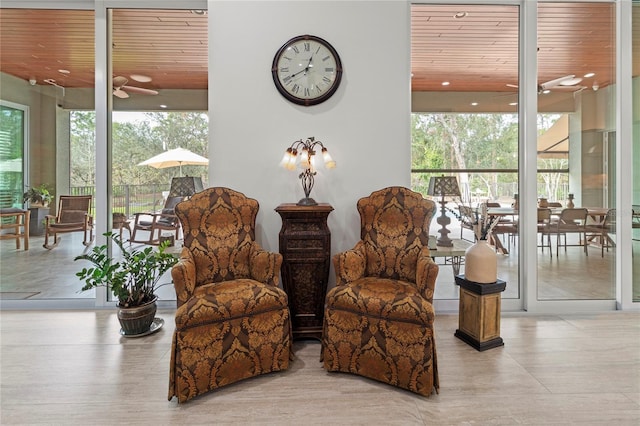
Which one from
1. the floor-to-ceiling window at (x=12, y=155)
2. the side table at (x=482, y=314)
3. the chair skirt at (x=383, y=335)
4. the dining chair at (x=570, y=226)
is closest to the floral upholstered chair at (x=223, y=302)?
→ the chair skirt at (x=383, y=335)

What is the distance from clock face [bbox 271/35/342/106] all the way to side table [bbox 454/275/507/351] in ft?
6.36

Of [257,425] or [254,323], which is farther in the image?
[254,323]

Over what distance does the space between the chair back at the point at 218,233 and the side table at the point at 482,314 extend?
165cm

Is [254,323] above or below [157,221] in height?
below

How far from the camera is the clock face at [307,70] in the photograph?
113 inches

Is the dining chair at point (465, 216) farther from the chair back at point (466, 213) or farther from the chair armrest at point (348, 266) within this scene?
the chair armrest at point (348, 266)

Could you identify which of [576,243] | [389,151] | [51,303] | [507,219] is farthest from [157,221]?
[576,243]

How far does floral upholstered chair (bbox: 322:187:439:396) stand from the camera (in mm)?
1896

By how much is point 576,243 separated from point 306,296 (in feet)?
9.10

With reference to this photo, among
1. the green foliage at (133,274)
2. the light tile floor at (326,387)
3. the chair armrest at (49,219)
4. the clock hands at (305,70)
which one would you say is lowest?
the light tile floor at (326,387)

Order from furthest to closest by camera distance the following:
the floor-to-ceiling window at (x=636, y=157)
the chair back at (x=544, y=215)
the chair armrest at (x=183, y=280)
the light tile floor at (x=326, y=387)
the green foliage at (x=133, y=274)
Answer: the chair back at (x=544, y=215), the floor-to-ceiling window at (x=636, y=157), the green foliage at (x=133, y=274), the chair armrest at (x=183, y=280), the light tile floor at (x=326, y=387)

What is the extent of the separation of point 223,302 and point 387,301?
3.14 feet

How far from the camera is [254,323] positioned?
2.03m

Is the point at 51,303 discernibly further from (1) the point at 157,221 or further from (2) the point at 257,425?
(2) the point at 257,425
